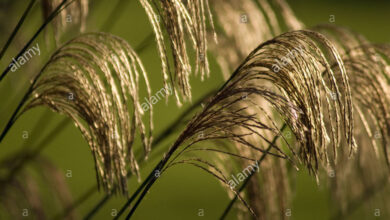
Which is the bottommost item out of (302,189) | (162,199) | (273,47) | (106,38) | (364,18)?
(302,189)

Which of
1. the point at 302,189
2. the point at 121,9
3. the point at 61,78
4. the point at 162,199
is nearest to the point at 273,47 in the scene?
the point at 61,78

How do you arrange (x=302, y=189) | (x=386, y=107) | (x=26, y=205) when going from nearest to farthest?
1. (x=386, y=107)
2. (x=26, y=205)
3. (x=302, y=189)

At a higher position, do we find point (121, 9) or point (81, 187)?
point (121, 9)

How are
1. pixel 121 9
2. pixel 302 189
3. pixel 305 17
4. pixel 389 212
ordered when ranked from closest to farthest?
pixel 389 212, pixel 302 189, pixel 121 9, pixel 305 17

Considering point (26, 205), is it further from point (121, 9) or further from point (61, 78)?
point (121, 9)

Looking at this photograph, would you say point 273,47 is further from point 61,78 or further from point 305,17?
point 305,17

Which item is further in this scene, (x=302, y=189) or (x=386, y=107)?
(x=302, y=189)

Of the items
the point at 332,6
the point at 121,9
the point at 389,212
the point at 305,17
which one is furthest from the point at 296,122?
the point at 332,6

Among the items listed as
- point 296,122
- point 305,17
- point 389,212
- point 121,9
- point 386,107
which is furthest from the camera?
point 305,17

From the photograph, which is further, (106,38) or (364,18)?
(364,18)
